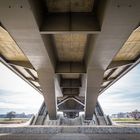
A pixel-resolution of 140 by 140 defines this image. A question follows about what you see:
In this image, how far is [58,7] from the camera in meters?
10.3

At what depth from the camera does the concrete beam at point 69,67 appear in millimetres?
19266

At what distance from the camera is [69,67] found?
19609mm

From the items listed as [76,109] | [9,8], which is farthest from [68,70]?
[76,109]

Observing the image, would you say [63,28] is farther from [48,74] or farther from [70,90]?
[70,90]

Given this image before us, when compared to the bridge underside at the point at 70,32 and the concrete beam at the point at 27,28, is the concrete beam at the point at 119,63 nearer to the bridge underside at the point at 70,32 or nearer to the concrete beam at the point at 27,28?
the bridge underside at the point at 70,32

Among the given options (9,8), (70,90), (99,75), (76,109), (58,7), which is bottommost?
(9,8)

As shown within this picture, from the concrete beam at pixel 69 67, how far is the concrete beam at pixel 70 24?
8.76 metres

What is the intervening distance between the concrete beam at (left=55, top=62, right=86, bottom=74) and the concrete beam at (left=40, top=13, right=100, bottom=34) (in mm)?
8758

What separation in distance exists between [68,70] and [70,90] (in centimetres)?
1691

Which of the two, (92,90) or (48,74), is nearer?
(48,74)

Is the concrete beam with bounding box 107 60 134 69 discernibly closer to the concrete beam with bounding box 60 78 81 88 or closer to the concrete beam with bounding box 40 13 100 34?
the concrete beam with bounding box 60 78 81 88

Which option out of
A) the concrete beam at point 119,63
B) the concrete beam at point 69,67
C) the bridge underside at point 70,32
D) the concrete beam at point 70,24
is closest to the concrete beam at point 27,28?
the bridge underside at point 70,32

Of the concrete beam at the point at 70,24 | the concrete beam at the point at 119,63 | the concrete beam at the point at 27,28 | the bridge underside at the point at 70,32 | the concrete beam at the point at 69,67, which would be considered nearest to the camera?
the concrete beam at the point at 27,28

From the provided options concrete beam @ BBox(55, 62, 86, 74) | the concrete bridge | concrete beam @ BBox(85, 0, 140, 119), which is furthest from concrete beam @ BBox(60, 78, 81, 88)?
concrete beam @ BBox(85, 0, 140, 119)
